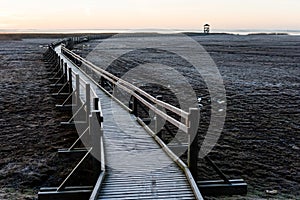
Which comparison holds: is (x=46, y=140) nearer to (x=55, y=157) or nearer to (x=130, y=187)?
(x=55, y=157)

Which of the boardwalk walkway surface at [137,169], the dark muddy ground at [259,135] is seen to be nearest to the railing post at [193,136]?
the boardwalk walkway surface at [137,169]

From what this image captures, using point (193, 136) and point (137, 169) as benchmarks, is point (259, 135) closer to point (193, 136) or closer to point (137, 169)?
point (193, 136)

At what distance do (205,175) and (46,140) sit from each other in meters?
4.65

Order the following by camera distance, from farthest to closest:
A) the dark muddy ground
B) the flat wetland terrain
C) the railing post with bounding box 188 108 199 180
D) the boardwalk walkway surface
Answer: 1. the dark muddy ground
2. the flat wetland terrain
3. the railing post with bounding box 188 108 199 180
4. the boardwalk walkway surface

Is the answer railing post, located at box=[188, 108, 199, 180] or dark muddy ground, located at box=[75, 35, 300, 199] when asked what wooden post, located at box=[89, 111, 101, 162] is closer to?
railing post, located at box=[188, 108, 199, 180]

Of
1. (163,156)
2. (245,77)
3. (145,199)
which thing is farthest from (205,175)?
(245,77)

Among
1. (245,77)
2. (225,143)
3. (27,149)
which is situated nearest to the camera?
(27,149)

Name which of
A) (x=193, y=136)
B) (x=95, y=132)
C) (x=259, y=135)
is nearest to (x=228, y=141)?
(x=259, y=135)

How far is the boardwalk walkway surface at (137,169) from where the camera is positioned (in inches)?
233

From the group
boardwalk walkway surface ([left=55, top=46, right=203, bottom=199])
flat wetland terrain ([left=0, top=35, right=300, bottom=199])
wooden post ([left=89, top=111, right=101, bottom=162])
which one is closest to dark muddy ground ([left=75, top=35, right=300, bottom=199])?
flat wetland terrain ([left=0, top=35, right=300, bottom=199])

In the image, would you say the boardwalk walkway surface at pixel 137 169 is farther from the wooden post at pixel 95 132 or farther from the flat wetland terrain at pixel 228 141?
the flat wetland terrain at pixel 228 141

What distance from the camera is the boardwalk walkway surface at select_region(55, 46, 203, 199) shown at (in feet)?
19.4

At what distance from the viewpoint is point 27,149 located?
10180mm

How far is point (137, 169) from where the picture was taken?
682cm
